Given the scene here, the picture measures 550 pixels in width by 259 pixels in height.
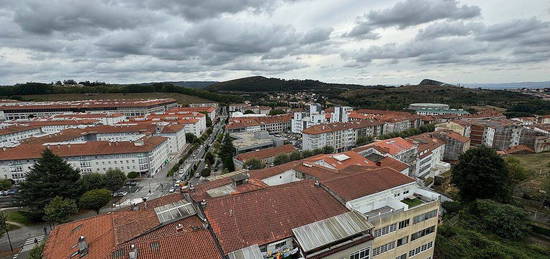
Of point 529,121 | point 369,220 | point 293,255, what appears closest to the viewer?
point 293,255

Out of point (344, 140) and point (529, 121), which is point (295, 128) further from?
point (529, 121)

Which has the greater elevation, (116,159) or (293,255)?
(293,255)

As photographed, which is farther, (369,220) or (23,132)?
(23,132)

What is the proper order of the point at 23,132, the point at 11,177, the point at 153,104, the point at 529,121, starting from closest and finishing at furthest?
the point at 11,177 < the point at 23,132 < the point at 529,121 < the point at 153,104

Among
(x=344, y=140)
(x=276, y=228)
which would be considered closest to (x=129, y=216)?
(x=276, y=228)

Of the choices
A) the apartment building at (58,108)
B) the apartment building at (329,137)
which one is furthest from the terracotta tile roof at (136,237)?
the apartment building at (58,108)

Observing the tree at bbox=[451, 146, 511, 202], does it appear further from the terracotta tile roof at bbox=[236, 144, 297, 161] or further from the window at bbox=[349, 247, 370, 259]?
the terracotta tile roof at bbox=[236, 144, 297, 161]
